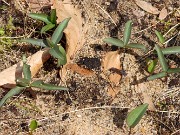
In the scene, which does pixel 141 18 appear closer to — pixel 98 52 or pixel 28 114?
pixel 98 52

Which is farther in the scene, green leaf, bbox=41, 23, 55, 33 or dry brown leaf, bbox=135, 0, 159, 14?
dry brown leaf, bbox=135, 0, 159, 14

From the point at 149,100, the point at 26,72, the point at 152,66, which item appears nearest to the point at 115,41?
the point at 152,66

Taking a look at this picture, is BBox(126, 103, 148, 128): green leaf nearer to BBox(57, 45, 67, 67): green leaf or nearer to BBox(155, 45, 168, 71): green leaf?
BBox(155, 45, 168, 71): green leaf

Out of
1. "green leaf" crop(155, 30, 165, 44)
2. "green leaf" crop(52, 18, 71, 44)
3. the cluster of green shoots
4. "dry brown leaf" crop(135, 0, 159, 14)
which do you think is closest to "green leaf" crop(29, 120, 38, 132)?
the cluster of green shoots

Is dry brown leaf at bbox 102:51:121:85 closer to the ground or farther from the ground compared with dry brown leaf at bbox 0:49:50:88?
farther from the ground

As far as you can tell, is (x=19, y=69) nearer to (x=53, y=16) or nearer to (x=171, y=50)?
(x=53, y=16)

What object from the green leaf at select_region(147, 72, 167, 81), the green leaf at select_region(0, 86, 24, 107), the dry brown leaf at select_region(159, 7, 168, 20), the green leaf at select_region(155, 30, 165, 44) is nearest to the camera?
the green leaf at select_region(0, 86, 24, 107)

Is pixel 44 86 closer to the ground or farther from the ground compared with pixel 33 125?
farther from the ground

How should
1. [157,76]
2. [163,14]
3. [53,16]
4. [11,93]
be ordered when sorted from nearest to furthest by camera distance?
[11,93], [157,76], [53,16], [163,14]
